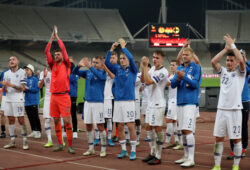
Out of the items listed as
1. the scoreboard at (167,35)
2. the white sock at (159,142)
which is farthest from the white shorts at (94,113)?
the scoreboard at (167,35)

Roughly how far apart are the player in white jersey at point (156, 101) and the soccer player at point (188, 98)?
1.31ft

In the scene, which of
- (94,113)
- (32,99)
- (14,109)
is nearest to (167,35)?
(32,99)

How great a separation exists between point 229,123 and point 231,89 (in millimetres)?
596

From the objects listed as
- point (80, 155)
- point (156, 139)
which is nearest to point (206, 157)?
point (156, 139)

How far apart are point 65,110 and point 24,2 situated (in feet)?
126

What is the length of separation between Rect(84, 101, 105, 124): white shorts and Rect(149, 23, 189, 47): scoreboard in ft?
71.0

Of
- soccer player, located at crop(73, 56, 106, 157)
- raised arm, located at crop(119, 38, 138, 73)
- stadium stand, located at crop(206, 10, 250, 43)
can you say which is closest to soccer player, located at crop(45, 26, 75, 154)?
soccer player, located at crop(73, 56, 106, 157)

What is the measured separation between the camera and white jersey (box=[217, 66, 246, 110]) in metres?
6.47

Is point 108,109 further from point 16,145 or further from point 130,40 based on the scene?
point 130,40

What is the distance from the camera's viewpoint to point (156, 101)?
755cm

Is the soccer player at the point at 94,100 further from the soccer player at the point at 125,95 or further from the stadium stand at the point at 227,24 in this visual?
the stadium stand at the point at 227,24

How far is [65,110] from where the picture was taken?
879cm

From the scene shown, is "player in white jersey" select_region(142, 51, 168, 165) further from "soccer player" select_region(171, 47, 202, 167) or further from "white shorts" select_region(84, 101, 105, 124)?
"white shorts" select_region(84, 101, 105, 124)

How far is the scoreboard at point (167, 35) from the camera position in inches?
1169
